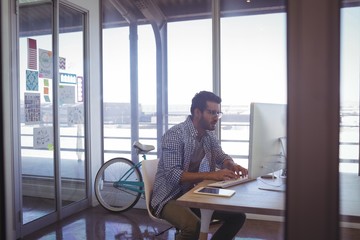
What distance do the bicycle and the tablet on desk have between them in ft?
7.08

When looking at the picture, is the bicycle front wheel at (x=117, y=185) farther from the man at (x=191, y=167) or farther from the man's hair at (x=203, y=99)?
the man's hair at (x=203, y=99)

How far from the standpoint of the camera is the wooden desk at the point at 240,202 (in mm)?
1569

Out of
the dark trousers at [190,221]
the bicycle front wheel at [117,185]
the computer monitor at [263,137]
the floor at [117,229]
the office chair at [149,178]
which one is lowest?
the floor at [117,229]

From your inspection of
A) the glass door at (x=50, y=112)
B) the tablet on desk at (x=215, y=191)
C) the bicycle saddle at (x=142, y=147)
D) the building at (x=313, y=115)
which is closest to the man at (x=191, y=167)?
the tablet on desk at (x=215, y=191)

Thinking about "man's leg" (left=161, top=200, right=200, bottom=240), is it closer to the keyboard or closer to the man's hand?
the keyboard

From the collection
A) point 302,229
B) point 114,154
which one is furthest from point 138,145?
point 302,229

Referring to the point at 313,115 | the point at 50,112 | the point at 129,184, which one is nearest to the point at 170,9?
→ the point at 50,112

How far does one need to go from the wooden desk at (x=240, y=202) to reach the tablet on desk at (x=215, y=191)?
0.03 metres

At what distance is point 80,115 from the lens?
13.5ft

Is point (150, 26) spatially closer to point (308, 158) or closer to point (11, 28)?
point (11, 28)

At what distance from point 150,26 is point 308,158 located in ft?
12.8

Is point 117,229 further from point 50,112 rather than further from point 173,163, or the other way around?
point 173,163

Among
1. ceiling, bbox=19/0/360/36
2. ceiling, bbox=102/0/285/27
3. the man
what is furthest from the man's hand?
ceiling, bbox=102/0/285/27

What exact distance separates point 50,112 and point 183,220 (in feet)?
7.50
